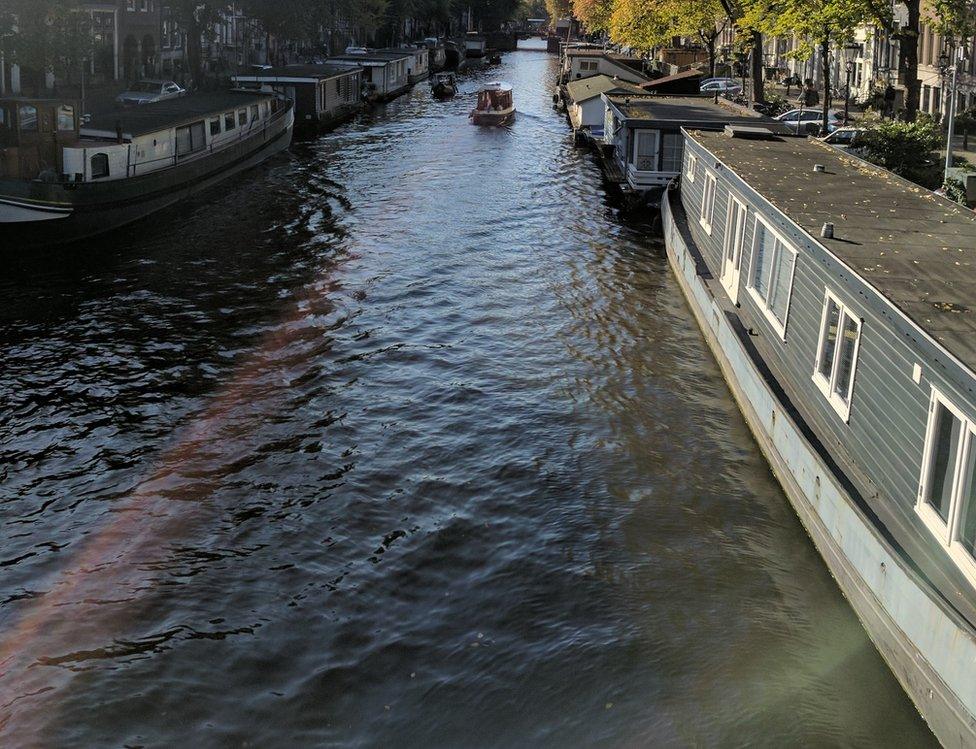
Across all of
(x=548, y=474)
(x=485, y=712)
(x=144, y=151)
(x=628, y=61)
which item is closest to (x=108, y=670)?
(x=485, y=712)

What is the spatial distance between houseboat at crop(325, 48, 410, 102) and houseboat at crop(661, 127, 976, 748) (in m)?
60.8

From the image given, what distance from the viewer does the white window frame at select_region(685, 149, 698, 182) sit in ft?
110

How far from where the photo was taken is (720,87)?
83.1 metres

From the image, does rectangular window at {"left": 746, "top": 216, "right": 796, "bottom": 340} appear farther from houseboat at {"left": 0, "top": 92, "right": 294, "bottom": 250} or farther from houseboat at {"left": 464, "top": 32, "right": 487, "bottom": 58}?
houseboat at {"left": 464, "top": 32, "right": 487, "bottom": 58}

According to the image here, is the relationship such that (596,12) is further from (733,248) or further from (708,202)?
(733,248)

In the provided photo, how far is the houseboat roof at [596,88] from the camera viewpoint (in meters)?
63.7

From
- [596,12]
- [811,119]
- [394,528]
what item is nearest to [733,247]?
[394,528]

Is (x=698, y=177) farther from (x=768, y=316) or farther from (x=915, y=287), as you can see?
(x=915, y=287)

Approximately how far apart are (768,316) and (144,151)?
27073 millimetres

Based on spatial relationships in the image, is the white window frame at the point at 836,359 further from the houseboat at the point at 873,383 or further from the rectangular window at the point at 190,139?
the rectangular window at the point at 190,139

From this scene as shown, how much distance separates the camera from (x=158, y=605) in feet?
50.5

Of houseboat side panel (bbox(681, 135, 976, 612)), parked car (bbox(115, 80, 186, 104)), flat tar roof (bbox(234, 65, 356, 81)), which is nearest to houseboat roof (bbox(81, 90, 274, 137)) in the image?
parked car (bbox(115, 80, 186, 104))

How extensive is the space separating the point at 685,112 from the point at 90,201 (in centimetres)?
2259

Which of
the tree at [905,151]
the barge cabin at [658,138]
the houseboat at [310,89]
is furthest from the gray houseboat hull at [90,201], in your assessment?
the tree at [905,151]
